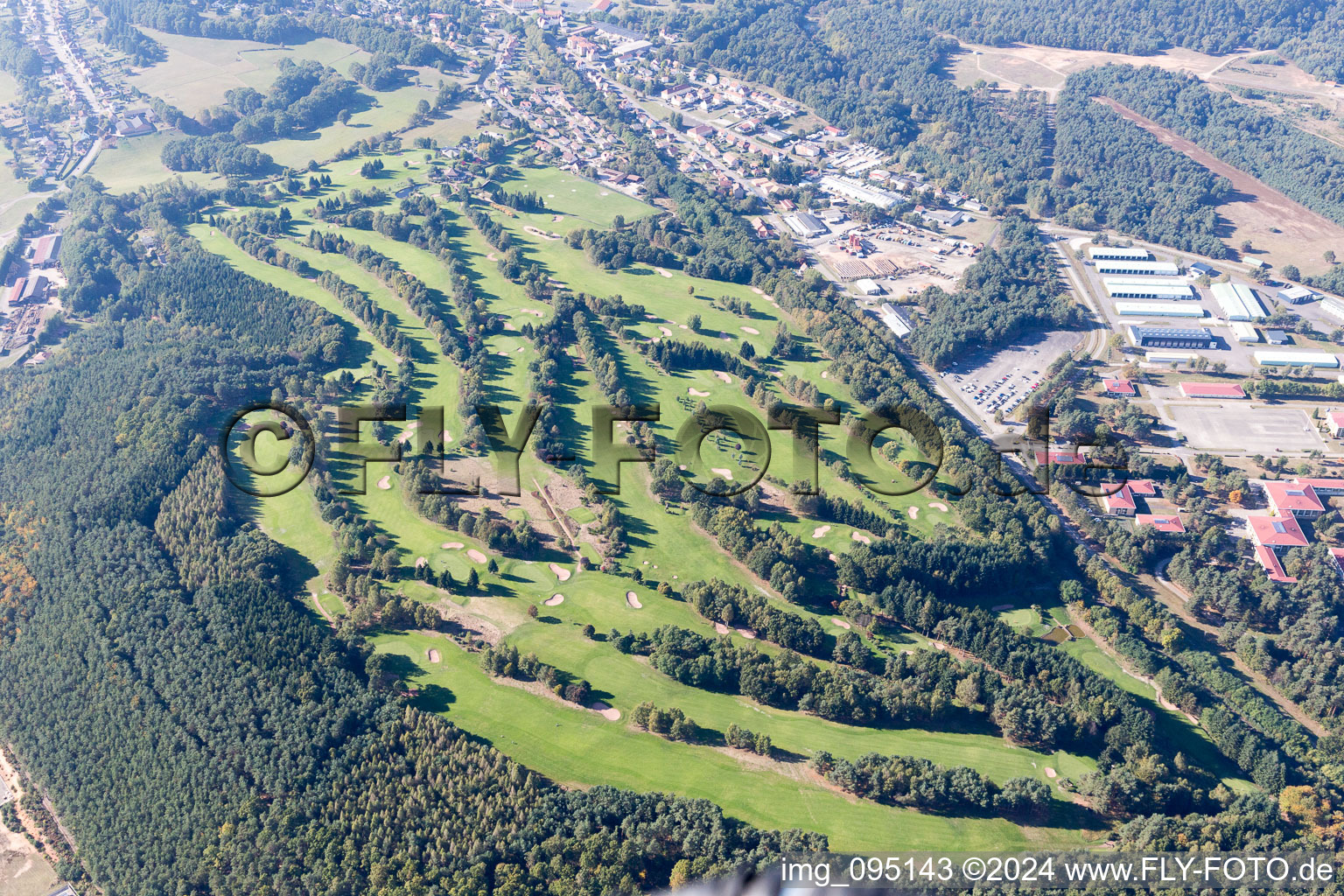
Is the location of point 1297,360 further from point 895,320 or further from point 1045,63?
point 1045,63

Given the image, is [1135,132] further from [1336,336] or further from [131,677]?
[131,677]

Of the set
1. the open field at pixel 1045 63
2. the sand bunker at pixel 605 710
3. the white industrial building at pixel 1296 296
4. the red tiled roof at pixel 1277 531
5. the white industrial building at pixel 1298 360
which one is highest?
the open field at pixel 1045 63

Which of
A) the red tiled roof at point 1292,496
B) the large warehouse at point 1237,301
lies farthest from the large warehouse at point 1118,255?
the red tiled roof at point 1292,496

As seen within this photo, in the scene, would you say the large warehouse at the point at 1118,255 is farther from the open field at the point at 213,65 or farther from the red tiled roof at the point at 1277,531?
Result: the open field at the point at 213,65

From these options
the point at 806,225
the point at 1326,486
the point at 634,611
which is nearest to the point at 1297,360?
the point at 1326,486

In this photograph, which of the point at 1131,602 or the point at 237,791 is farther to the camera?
the point at 1131,602

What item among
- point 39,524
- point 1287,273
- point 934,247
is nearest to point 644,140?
point 934,247

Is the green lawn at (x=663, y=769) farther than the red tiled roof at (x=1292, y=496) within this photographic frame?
No
